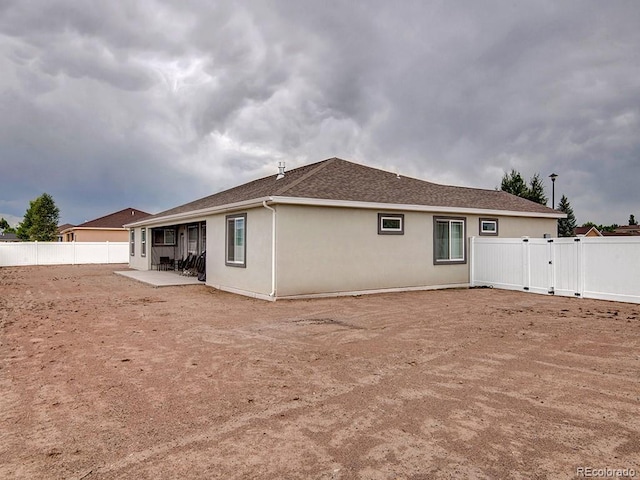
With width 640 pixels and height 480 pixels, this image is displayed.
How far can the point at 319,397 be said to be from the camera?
12.3 feet

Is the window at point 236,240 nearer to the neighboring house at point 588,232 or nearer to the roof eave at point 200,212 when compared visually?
the roof eave at point 200,212

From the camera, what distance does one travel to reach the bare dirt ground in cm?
258

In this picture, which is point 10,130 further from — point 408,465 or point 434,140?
point 408,465

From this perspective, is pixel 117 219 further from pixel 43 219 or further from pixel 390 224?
pixel 390 224

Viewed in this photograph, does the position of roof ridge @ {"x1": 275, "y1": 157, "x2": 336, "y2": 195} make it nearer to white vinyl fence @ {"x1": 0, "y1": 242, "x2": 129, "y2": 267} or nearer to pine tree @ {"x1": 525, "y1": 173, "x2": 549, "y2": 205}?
white vinyl fence @ {"x1": 0, "y1": 242, "x2": 129, "y2": 267}

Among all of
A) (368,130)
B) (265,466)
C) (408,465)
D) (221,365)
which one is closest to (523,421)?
(408,465)

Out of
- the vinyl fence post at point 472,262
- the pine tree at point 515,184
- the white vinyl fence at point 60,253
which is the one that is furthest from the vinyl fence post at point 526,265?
the white vinyl fence at point 60,253

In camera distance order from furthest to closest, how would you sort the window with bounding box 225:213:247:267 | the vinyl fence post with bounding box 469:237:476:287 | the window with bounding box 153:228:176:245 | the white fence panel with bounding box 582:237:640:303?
the window with bounding box 153:228:176:245 < the vinyl fence post with bounding box 469:237:476:287 < the window with bounding box 225:213:247:267 < the white fence panel with bounding box 582:237:640:303

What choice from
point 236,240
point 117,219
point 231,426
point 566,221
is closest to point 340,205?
point 236,240

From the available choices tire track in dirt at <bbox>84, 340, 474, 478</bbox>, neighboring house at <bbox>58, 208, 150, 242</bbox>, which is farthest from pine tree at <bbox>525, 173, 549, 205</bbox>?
neighboring house at <bbox>58, 208, 150, 242</bbox>

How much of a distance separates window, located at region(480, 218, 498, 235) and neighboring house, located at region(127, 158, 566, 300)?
38 mm

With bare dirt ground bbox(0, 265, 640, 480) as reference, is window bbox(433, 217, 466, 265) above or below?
above

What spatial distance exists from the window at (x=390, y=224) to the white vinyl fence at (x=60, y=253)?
82.6ft

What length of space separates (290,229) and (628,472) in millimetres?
8656
